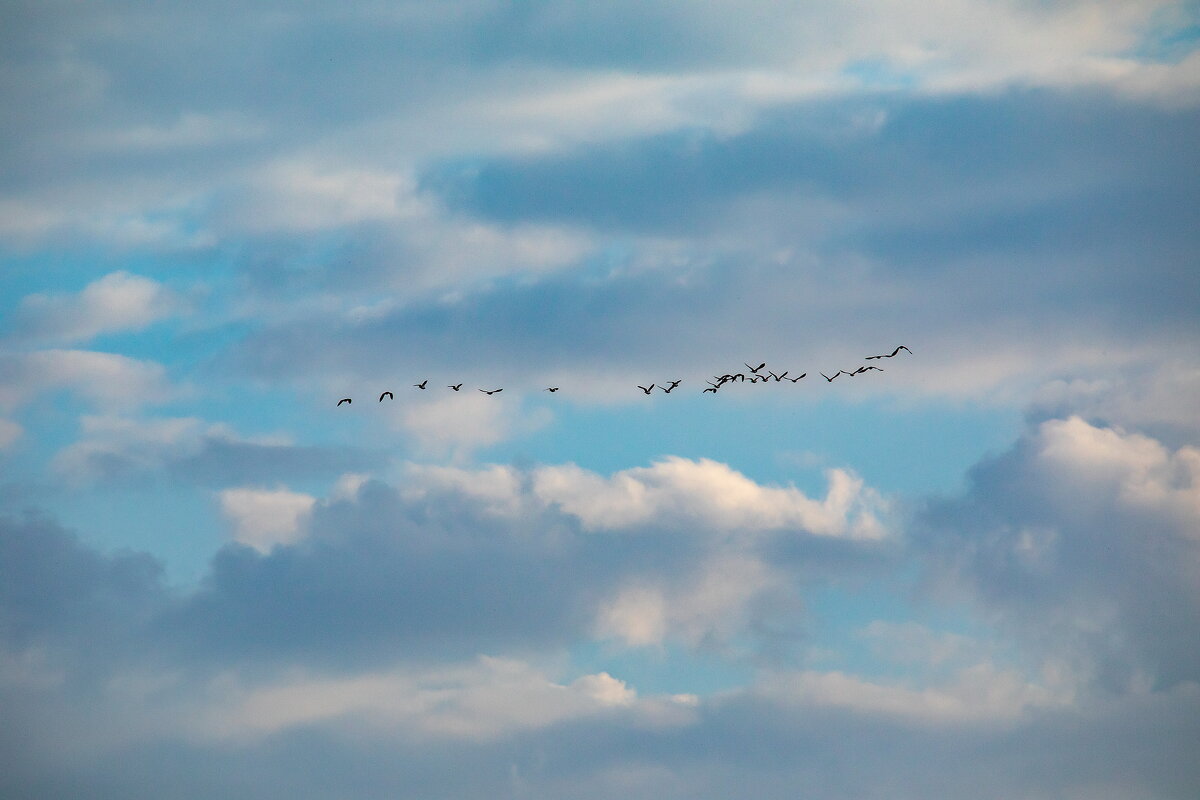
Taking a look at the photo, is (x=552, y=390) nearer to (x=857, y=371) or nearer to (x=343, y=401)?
(x=343, y=401)

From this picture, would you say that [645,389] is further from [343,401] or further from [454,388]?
[343,401]

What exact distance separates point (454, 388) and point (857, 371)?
98588 millimetres

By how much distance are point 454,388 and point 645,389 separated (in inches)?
2005

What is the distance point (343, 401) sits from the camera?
535ft

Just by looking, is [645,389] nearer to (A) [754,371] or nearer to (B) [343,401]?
(A) [754,371]

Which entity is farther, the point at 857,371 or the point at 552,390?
the point at 857,371

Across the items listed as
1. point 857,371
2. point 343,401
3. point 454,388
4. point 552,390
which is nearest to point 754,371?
point 857,371

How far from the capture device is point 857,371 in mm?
179000

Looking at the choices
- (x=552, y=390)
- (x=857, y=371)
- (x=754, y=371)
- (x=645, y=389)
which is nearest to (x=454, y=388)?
(x=552, y=390)

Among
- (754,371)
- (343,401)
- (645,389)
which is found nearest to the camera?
(343,401)

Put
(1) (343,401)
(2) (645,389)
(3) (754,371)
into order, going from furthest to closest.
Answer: (2) (645,389) → (3) (754,371) → (1) (343,401)

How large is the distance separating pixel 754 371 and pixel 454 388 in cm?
7212

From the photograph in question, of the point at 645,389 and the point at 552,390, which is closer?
the point at 552,390

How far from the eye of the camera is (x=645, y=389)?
190 m
